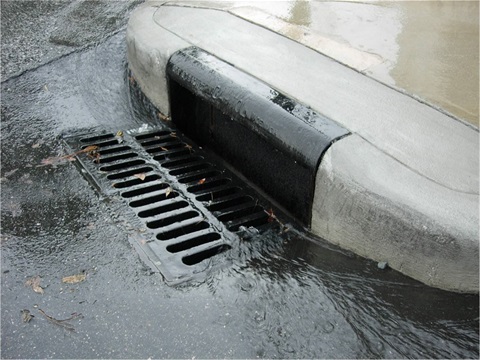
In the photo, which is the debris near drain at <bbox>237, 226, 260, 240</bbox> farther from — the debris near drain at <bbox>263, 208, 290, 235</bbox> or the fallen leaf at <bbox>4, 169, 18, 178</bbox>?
the fallen leaf at <bbox>4, 169, 18, 178</bbox>

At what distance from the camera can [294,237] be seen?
3.14 m

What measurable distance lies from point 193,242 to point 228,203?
48cm

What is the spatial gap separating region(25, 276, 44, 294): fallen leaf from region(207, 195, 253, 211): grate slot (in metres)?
1.14

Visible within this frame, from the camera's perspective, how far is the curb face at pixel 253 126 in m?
3.04

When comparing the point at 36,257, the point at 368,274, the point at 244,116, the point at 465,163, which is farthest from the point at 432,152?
the point at 36,257

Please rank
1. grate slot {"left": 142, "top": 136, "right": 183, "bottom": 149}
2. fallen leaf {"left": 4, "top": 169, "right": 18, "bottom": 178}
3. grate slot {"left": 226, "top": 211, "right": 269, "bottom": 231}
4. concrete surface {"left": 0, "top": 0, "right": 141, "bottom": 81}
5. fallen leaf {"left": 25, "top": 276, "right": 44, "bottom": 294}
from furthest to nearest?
concrete surface {"left": 0, "top": 0, "right": 141, "bottom": 81} < grate slot {"left": 142, "top": 136, "right": 183, "bottom": 149} < fallen leaf {"left": 4, "top": 169, "right": 18, "bottom": 178} < grate slot {"left": 226, "top": 211, "right": 269, "bottom": 231} < fallen leaf {"left": 25, "top": 276, "right": 44, "bottom": 294}

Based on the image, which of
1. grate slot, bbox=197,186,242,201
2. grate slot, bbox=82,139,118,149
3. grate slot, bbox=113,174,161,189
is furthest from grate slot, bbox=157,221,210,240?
grate slot, bbox=82,139,118,149

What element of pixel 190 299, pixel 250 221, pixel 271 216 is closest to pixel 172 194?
pixel 250 221

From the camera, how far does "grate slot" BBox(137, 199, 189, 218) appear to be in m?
3.34

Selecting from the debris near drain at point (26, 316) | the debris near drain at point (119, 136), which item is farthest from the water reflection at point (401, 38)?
the debris near drain at point (26, 316)

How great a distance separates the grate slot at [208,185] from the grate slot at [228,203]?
7.7 inches

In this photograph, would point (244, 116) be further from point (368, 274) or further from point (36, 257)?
point (36, 257)

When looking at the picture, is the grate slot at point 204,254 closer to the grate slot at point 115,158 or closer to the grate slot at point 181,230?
the grate slot at point 181,230

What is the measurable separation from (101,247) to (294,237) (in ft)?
3.80
